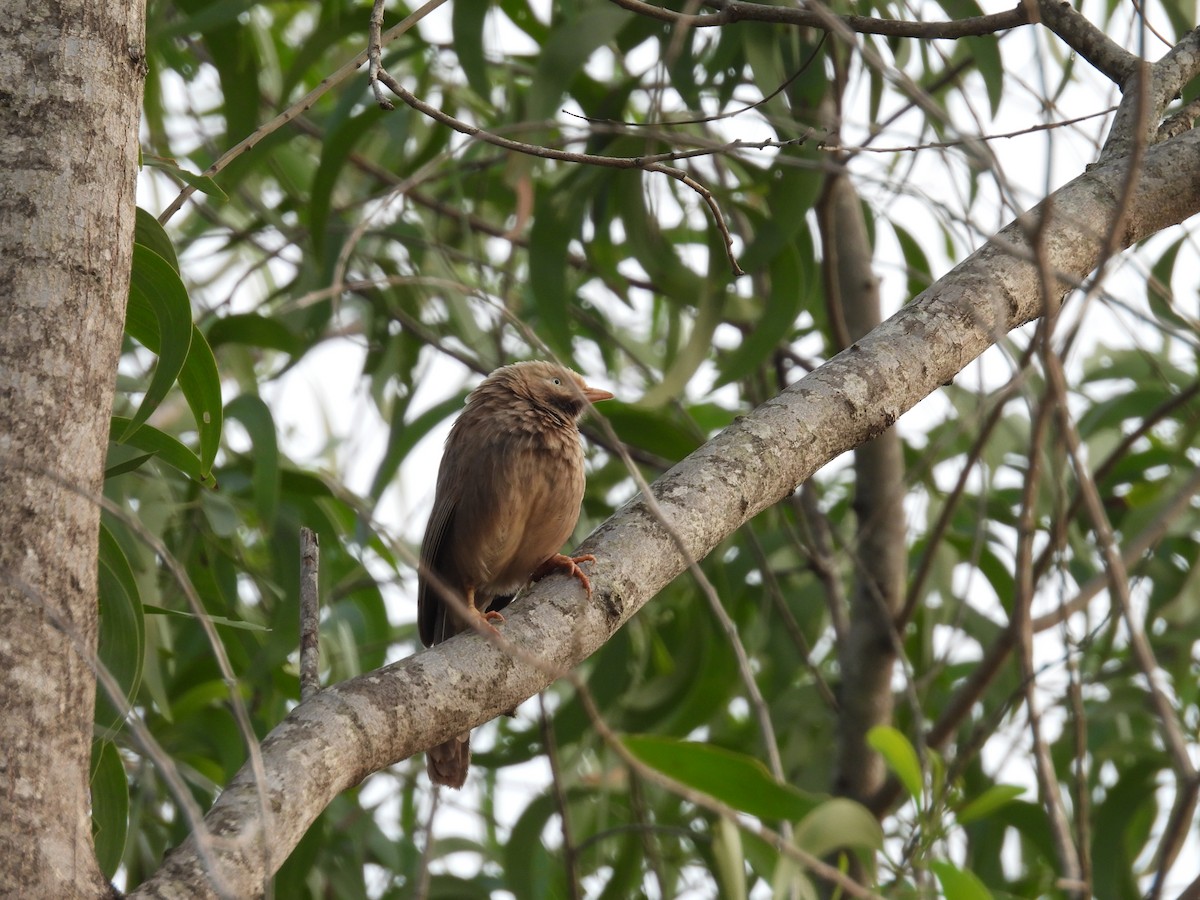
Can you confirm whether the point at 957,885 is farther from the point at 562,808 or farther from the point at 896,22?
the point at 896,22

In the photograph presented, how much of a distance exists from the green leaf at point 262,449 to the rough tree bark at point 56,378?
6.08ft

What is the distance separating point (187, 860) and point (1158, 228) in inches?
86.1

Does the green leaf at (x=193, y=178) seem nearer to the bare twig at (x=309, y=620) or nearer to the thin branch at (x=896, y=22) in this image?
the bare twig at (x=309, y=620)

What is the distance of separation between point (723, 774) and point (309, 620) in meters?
0.84

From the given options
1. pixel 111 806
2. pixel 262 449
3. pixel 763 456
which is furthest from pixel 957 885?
pixel 262 449

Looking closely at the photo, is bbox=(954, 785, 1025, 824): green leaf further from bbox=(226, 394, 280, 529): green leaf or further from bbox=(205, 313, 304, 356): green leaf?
bbox=(205, 313, 304, 356): green leaf

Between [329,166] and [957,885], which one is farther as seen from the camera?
[329,166]

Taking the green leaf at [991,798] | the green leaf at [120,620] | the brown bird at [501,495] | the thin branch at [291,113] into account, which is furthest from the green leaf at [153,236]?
the green leaf at [991,798]

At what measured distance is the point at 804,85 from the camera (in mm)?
4090

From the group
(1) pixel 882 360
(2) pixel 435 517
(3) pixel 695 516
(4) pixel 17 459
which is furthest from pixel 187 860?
(2) pixel 435 517

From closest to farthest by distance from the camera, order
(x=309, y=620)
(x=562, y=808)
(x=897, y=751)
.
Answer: (x=309, y=620) < (x=897, y=751) < (x=562, y=808)

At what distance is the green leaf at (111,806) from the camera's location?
8.25 ft

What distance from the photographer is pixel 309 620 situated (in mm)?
2104

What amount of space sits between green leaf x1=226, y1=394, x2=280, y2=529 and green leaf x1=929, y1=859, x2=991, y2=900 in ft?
7.26
